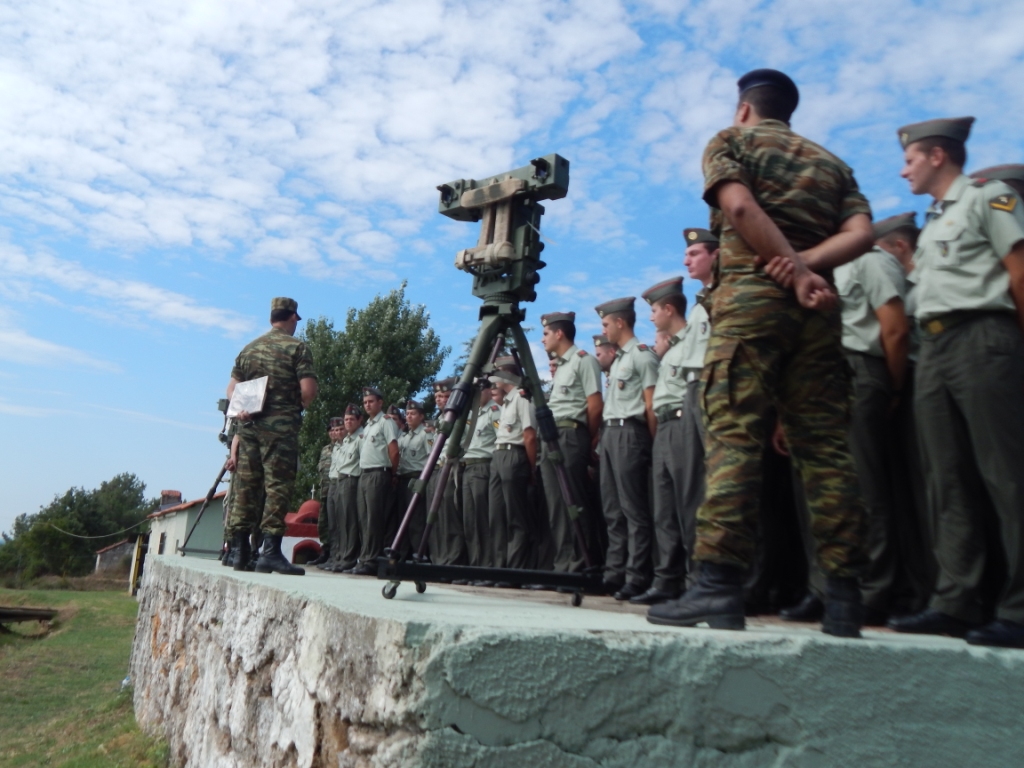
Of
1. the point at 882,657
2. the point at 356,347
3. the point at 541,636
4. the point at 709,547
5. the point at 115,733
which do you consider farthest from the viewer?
the point at 356,347

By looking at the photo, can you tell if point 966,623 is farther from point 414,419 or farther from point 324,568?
point 324,568

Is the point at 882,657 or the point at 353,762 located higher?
the point at 882,657

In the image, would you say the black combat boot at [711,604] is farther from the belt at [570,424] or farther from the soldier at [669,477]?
the belt at [570,424]

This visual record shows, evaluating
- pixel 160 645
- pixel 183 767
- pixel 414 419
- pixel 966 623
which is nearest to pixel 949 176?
pixel 966 623

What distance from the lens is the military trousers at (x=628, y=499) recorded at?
503 centimetres

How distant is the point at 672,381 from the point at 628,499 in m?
0.89

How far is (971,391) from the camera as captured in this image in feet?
8.89

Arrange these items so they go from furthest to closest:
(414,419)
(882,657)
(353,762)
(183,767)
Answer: (414,419), (183,767), (882,657), (353,762)

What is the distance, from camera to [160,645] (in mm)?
5277

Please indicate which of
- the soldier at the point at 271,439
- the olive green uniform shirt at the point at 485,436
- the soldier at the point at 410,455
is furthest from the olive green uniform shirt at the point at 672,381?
the soldier at the point at 410,455

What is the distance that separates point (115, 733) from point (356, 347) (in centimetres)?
2118

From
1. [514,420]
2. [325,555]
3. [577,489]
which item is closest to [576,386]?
[577,489]

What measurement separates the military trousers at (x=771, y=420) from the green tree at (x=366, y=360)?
2284cm

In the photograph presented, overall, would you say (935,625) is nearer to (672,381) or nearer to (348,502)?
(672,381)
